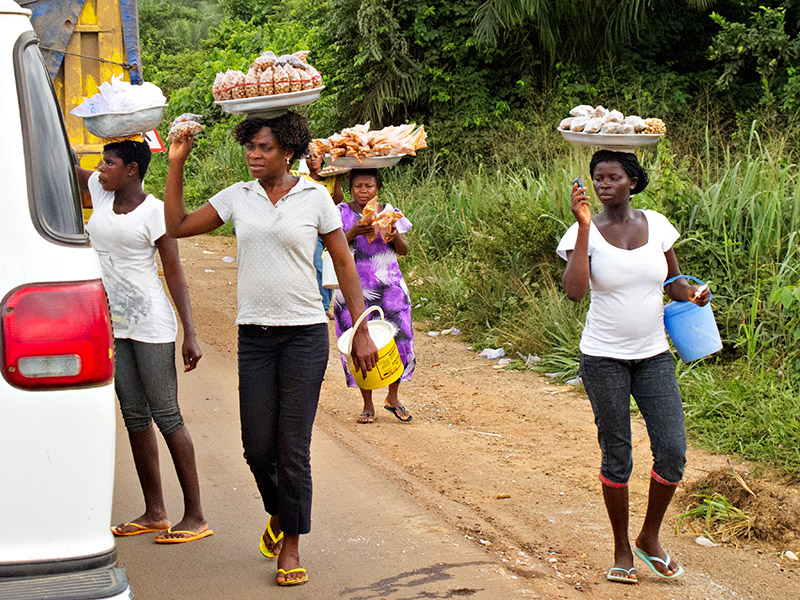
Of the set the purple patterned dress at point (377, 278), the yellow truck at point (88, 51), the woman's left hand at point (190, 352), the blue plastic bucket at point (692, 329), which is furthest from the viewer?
the purple patterned dress at point (377, 278)

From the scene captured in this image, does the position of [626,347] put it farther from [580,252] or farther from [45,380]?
[45,380]

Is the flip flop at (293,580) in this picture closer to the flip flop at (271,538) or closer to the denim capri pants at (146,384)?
the flip flop at (271,538)

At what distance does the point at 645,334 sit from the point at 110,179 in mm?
2472

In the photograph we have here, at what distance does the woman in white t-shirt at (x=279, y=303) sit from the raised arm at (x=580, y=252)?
91 centimetres

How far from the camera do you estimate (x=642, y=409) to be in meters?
4.19

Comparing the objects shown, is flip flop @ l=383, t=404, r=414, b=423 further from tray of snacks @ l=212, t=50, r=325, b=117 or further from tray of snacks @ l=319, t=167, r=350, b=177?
tray of snacks @ l=212, t=50, r=325, b=117

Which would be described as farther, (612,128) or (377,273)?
(377,273)

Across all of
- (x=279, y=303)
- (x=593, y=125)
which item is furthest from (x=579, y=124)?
(x=279, y=303)

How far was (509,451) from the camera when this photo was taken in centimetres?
627

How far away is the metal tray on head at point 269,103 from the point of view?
401 centimetres

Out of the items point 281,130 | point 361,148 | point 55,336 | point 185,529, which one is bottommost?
point 185,529

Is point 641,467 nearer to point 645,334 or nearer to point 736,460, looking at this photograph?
point 736,460

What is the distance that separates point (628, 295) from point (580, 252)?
30cm

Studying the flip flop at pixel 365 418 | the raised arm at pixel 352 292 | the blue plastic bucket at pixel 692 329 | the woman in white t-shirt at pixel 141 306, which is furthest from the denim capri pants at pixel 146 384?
the flip flop at pixel 365 418
